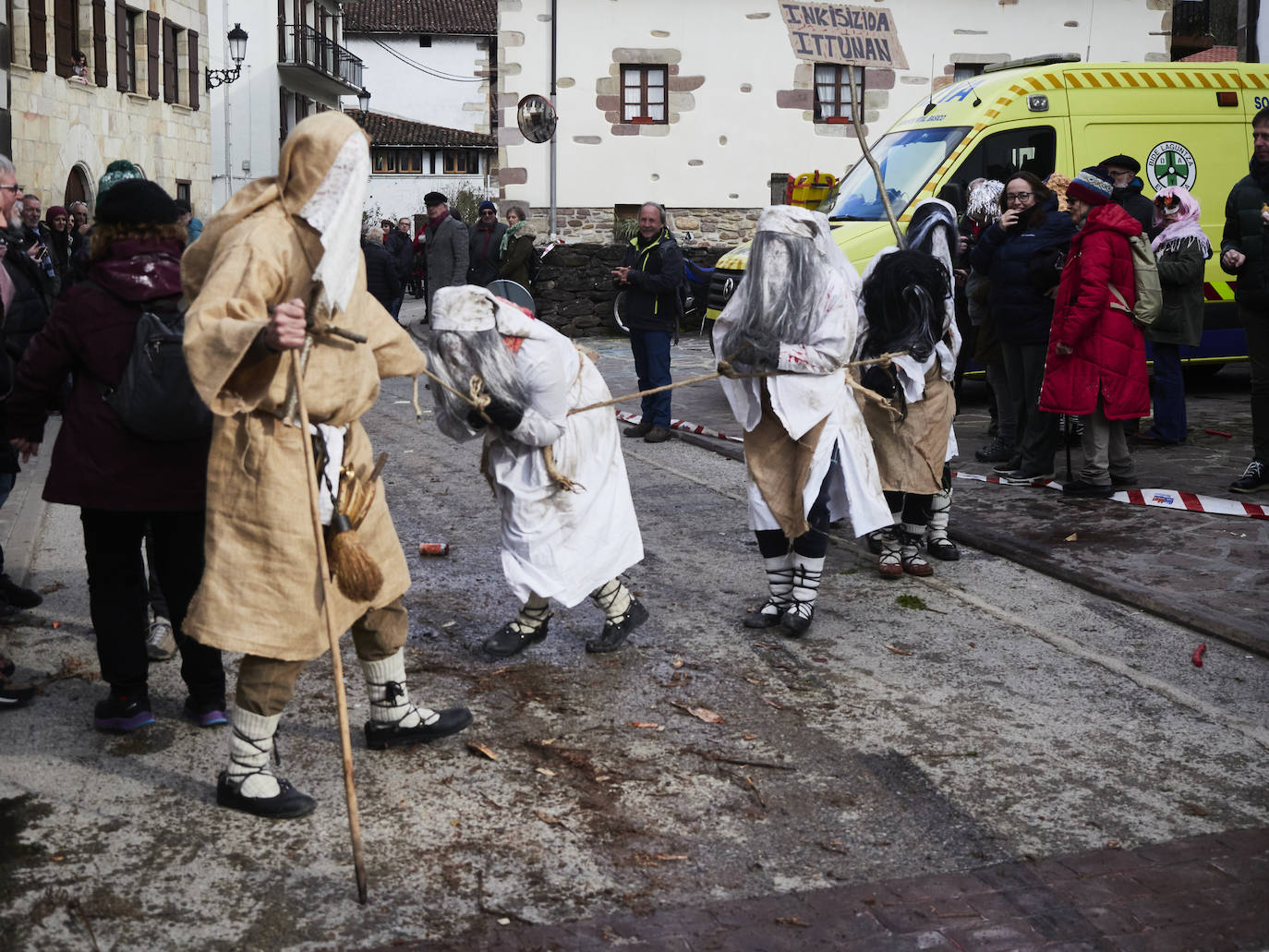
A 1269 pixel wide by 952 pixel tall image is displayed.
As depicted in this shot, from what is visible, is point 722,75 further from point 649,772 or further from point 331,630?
point 331,630

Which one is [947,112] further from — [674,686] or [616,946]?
[616,946]

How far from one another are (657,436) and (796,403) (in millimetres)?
5178

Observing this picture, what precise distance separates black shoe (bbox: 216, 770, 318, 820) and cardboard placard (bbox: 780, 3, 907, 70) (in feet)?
20.4

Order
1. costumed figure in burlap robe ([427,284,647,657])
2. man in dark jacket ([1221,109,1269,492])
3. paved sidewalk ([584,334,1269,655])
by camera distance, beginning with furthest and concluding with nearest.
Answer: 1. man in dark jacket ([1221,109,1269,492])
2. paved sidewalk ([584,334,1269,655])
3. costumed figure in burlap robe ([427,284,647,657])

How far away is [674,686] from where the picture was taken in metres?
4.95

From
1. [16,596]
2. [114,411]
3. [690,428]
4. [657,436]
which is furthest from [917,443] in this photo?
[690,428]

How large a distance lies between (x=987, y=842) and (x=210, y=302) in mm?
2475

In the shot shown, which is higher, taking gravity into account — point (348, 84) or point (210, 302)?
point (348, 84)

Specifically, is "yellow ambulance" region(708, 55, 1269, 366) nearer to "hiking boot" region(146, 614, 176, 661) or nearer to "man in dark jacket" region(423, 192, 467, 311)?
"man in dark jacket" region(423, 192, 467, 311)

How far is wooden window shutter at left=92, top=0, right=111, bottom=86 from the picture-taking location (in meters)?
25.6

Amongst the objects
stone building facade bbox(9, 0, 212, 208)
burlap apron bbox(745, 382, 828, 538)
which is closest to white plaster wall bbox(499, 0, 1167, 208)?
stone building facade bbox(9, 0, 212, 208)

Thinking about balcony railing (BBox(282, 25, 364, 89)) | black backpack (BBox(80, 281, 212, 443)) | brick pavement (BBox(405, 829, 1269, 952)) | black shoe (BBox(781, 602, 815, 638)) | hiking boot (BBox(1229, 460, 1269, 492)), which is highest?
balcony railing (BBox(282, 25, 364, 89))

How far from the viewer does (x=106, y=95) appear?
2638 cm

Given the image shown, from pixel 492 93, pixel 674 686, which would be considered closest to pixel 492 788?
pixel 674 686
